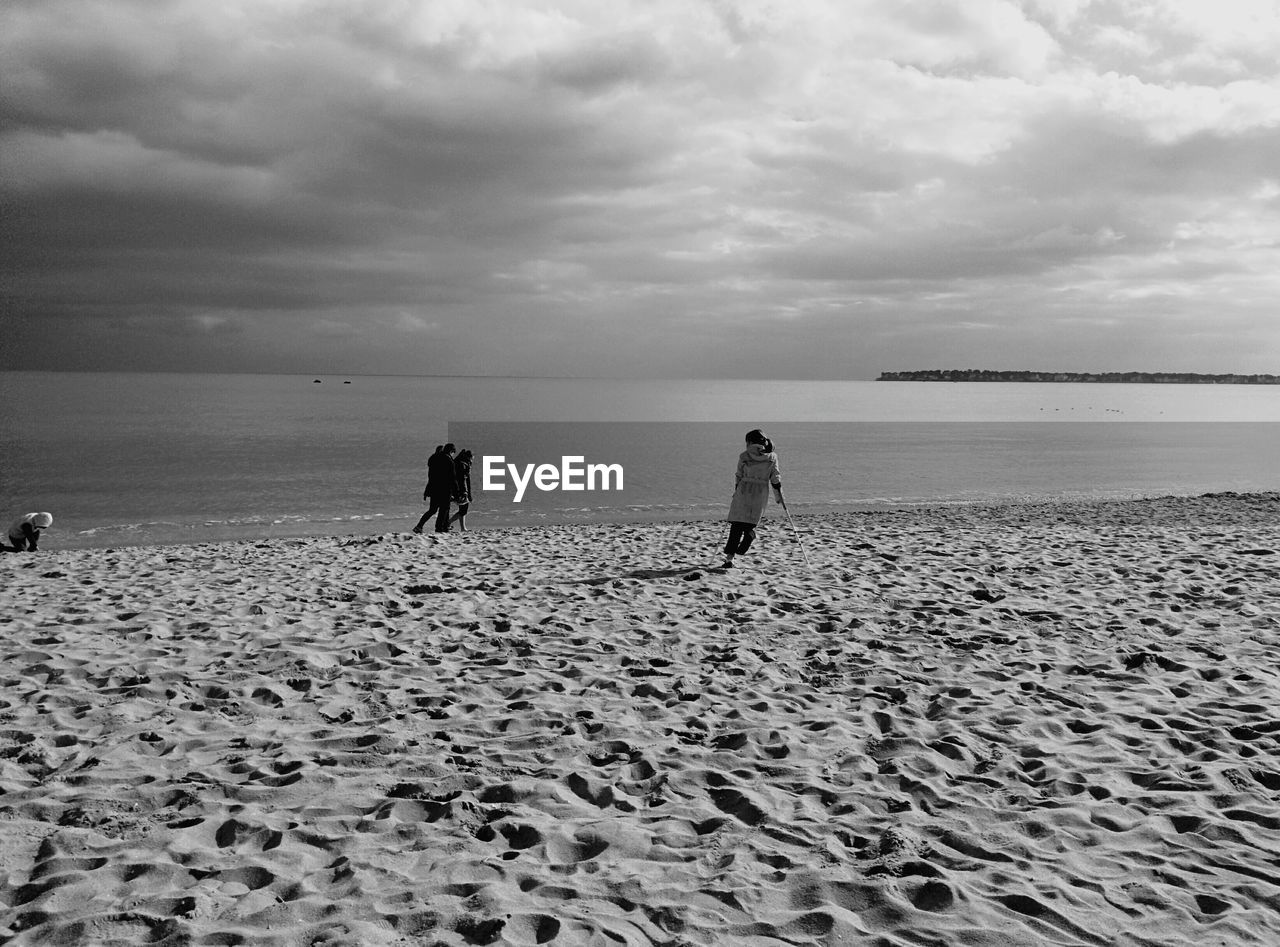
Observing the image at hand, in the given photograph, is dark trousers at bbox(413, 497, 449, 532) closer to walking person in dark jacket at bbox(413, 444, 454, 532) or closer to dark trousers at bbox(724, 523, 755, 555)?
walking person in dark jacket at bbox(413, 444, 454, 532)

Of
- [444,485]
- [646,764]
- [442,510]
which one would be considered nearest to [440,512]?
[442,510]

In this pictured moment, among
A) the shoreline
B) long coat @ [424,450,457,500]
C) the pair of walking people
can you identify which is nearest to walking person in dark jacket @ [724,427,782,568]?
the pair of walking people

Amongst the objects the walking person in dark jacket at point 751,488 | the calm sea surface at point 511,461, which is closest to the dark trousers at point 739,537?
the walking person in dark jacket at point 751,488

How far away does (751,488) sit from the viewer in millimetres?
11953

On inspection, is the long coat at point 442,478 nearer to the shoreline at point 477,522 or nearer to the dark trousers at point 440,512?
the dark trousers at point 440,512

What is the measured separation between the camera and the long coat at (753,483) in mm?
11789

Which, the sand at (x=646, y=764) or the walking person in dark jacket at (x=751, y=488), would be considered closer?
the sand at (x=646, y=764)

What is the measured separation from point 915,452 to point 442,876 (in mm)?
49663

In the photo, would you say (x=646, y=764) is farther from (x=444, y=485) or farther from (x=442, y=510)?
(x=442, y=510)

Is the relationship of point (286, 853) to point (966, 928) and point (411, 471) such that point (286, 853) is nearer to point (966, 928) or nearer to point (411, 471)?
point (966, 928)

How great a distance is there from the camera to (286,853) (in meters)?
4.05

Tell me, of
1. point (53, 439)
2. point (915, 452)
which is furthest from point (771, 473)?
point (53, 439)

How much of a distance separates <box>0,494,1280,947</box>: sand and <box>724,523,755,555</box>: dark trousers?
73.1 inches

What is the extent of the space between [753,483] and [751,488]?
80 mm
